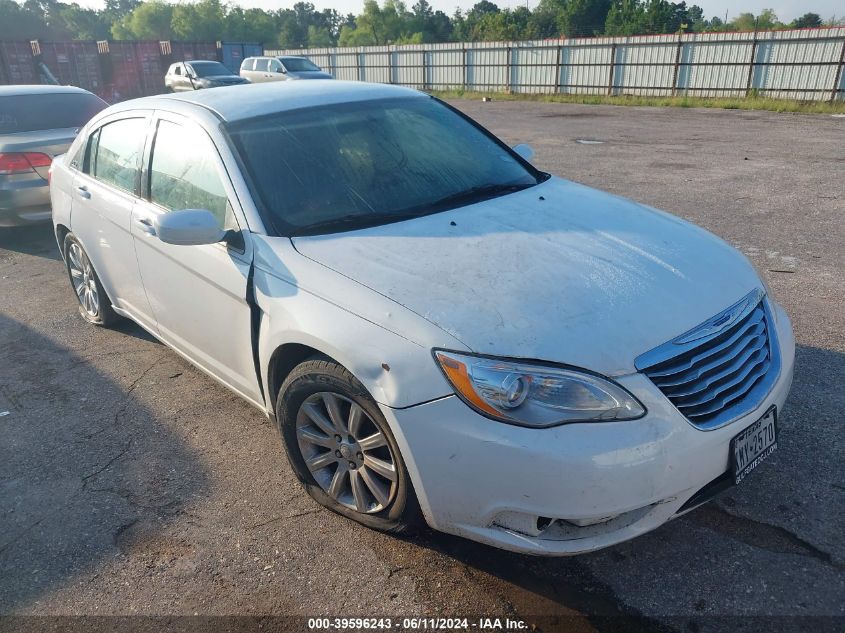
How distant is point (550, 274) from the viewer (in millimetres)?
2471

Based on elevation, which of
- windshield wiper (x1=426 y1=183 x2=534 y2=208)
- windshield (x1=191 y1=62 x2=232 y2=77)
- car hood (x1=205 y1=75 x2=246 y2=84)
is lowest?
windshield wiper (x1=426 y1=183 x2=534 y2=208)

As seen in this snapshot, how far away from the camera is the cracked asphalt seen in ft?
7.62

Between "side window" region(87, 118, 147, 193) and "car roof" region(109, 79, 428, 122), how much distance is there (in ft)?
0.48

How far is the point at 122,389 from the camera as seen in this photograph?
158 inches

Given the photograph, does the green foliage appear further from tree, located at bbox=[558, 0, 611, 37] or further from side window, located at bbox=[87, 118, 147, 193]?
side window, located at bbox=[87, 118, 147, 193]

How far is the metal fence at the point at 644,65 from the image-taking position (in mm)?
19750

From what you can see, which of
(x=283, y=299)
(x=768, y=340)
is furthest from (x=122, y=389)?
(x=768, y=340)

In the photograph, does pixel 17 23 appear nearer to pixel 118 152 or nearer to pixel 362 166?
pixel 118 152

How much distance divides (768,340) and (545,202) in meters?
1.19

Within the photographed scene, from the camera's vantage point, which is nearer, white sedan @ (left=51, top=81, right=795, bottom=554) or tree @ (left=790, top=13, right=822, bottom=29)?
white sedan @ (left=51, top=81, right=795, bottom=554)

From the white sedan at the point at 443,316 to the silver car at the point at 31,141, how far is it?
3759mm

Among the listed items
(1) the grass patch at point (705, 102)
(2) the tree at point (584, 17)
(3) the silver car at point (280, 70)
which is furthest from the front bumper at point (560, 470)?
(2) the tree at point (584, 17)

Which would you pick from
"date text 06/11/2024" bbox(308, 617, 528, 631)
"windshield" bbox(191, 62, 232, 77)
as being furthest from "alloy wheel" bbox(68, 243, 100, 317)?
"windshield" bbox(191, 62, 232, 77)

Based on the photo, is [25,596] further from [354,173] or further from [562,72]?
[562,72]
